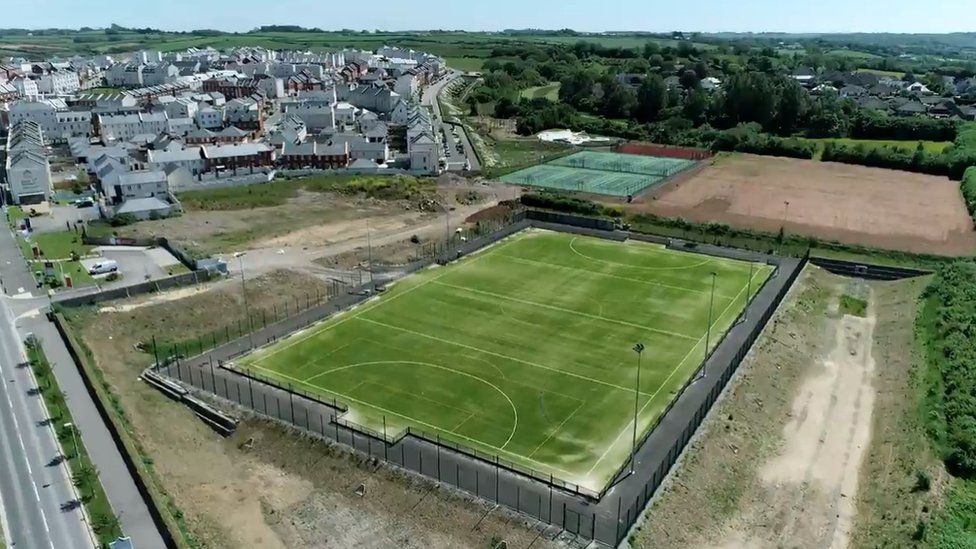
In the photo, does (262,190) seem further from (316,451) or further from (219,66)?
(219,66)

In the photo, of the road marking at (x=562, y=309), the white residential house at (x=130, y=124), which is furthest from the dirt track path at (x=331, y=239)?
the white residential house at (x=130, y=124)

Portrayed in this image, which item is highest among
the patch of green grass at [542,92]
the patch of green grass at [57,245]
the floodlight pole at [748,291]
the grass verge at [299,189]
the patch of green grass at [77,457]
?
the patch of green grass at [542,92]

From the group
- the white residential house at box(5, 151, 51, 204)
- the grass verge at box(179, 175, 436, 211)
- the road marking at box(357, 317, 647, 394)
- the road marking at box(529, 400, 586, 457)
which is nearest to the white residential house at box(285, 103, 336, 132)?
the grass verge at box(179, 175, 436, 211)

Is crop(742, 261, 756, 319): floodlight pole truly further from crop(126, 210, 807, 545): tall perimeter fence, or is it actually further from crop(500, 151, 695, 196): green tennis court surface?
crop(500, 151, 695, 196): green tennis court surface

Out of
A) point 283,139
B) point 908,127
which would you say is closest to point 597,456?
point 283,139

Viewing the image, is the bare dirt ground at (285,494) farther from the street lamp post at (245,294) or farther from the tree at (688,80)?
the tree at (688,80)

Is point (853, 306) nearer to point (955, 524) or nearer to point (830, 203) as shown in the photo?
point (955, 524)
